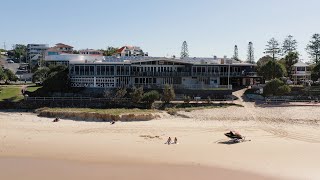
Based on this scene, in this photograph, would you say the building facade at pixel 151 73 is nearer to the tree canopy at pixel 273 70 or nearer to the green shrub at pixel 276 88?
the tree canopy at pixel 273 70

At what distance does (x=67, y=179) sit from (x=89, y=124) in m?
17.4

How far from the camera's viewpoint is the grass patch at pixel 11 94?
53734 millimetres

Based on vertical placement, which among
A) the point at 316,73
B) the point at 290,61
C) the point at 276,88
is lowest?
the point at 276,88

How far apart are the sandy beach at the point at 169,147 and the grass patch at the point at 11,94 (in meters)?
9.78

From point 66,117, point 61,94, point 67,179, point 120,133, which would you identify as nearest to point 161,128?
point 120,133

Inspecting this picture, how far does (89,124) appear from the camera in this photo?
4062 centimetres

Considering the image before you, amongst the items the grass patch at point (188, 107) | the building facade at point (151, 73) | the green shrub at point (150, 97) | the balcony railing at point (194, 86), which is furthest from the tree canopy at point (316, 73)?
the green shrub at point (150, 97)

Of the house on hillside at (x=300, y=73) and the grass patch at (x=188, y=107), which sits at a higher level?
the house on hillside at (x=300, y=73)

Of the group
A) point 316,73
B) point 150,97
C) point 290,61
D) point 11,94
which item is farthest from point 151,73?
point 290,61

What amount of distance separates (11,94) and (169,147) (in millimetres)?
32890

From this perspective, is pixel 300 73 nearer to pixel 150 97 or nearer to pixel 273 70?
pixel 273 70

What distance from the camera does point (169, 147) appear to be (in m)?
30.5

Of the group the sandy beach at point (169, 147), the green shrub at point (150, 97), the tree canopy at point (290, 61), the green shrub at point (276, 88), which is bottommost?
the sandy beach at point (169, 147)

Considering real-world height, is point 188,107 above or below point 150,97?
below
